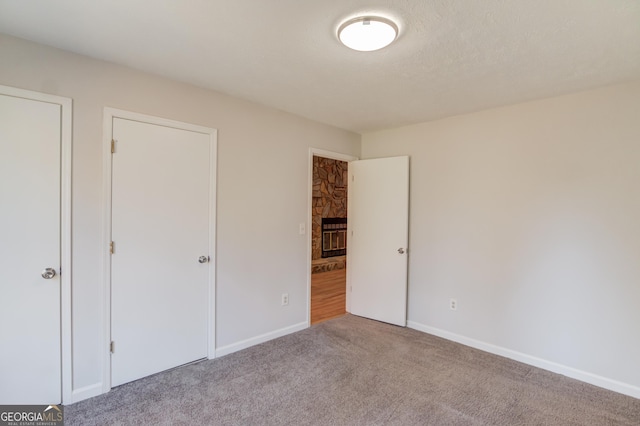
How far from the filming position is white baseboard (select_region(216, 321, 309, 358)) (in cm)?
289

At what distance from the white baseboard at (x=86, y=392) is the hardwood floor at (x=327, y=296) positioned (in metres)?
2.15

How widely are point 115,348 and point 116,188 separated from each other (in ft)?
3.91

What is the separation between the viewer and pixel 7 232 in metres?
1.91

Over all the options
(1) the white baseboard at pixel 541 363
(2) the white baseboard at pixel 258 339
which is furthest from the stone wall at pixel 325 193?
(1) the white baseboard at pixel 541 363

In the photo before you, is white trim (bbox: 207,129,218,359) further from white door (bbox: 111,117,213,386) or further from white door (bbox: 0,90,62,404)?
white door (bbox: 0,90,62,404)

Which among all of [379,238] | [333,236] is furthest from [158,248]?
[333,236]

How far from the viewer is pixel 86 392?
85.8 inches

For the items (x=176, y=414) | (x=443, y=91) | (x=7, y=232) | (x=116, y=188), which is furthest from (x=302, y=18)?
(x=176, y=414)

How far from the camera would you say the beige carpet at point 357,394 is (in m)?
2.05

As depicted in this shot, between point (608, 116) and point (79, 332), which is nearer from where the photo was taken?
point (79, 332)

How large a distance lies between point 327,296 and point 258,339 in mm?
1923

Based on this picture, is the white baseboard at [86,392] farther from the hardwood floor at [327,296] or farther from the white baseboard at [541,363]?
the white baseboard at [541,363]

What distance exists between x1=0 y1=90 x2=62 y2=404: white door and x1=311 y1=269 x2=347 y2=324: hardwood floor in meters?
2.49

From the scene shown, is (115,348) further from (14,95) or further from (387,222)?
(387,222)
